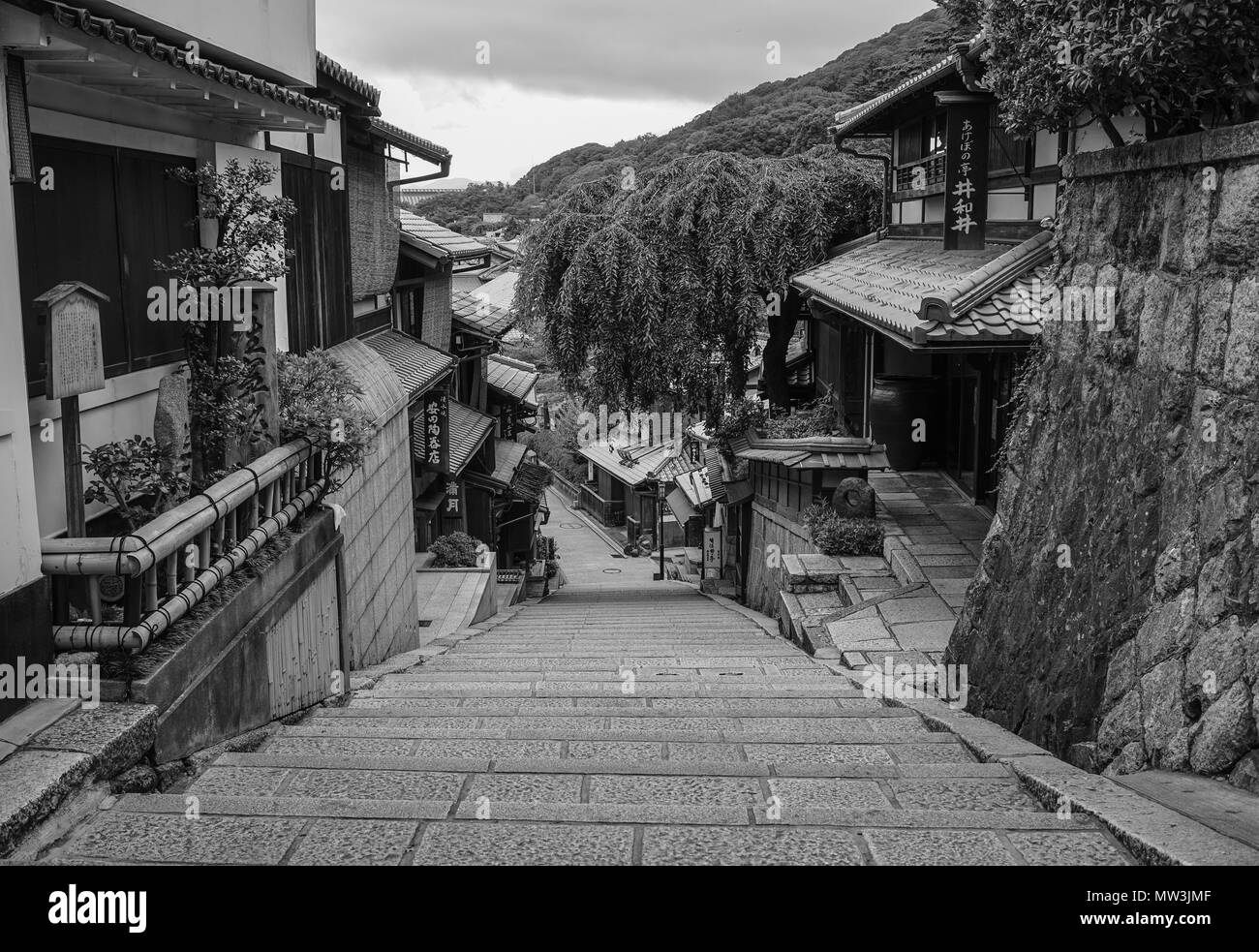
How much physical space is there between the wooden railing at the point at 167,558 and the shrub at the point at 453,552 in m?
13.8

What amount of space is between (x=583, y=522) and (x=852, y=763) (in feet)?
161

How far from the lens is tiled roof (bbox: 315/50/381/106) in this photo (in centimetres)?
1529

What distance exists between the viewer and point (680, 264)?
23.6 meters

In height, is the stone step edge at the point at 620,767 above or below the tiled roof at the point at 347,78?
below

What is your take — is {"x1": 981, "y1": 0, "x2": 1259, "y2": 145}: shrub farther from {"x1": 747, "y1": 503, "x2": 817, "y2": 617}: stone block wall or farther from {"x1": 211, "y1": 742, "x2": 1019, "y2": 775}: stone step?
{"x1": 747, "y1": 503, "x2": 817, "y2": 617}: stone block wall

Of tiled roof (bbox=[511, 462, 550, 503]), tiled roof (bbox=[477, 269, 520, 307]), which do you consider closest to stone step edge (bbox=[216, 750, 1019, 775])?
tiled roof (bbox=[511, 462, 550, 503])

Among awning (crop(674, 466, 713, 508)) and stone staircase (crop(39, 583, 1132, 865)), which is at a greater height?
stone staircase (crop(39, 583, 1132, 865))

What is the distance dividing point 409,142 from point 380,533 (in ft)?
31.9

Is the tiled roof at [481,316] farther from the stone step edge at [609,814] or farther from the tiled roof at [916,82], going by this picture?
the stone step edge at [609,814]

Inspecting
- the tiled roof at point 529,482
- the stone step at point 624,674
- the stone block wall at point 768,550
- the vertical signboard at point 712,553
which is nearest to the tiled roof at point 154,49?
the stone step at point 624,674

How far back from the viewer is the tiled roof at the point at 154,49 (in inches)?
233

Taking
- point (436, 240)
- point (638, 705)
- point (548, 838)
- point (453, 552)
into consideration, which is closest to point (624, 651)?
point (638, 705)

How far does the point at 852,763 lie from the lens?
22.6 feet

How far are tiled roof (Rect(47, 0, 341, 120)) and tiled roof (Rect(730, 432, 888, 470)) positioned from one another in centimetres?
1093
